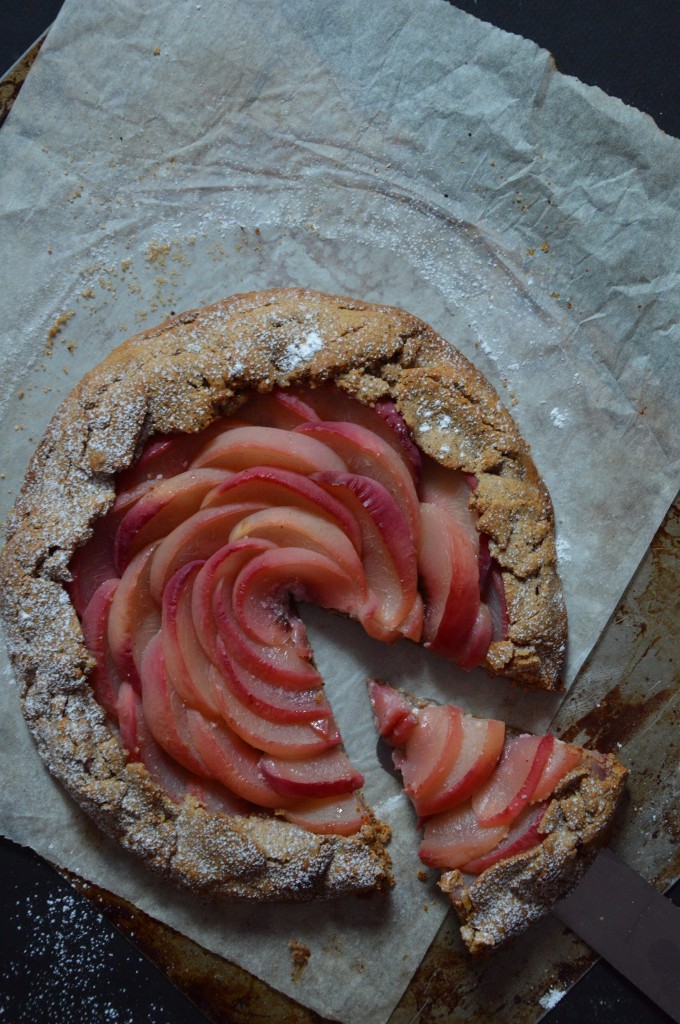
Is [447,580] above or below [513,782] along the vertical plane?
above

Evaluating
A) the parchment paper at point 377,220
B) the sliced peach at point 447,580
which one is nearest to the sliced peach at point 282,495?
the sliced peach at point 447,580

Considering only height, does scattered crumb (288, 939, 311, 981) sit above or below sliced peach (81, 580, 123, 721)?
below

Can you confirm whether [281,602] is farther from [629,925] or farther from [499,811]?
[629,925]

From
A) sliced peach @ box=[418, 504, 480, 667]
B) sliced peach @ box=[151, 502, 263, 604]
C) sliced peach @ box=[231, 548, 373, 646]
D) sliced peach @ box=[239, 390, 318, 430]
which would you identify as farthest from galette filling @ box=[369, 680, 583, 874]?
sliced peach @ box=[239, 390, 318, 430]

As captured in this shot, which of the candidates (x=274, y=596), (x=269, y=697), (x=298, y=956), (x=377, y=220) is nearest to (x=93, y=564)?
(x=274, y=596)

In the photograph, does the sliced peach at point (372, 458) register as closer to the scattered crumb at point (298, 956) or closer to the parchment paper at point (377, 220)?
the parchment paper at point (377, 220)

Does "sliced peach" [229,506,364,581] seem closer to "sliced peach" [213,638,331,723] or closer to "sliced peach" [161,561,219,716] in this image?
"sliced peach" [161,561,219,716]

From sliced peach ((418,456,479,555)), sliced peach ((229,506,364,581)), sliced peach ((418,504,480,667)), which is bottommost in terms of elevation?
sliced peach ((229,506,364,581))
